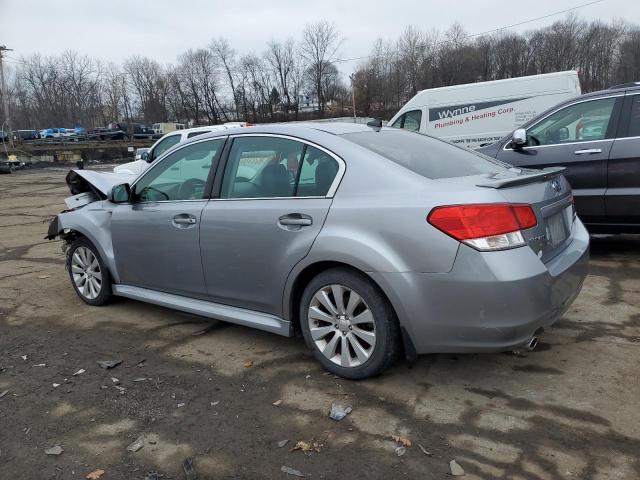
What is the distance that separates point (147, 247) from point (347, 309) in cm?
200

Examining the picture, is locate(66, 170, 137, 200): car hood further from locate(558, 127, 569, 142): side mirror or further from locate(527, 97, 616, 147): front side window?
locate(558, 127, 569, 142): side mirror

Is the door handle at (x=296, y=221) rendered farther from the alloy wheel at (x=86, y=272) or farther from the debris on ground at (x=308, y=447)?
the alloy wheel at (x=86, y=272)

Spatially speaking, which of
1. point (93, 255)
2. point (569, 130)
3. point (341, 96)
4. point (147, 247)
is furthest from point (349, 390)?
point (341, 96)

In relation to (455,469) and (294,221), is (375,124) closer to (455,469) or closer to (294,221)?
(294,221)

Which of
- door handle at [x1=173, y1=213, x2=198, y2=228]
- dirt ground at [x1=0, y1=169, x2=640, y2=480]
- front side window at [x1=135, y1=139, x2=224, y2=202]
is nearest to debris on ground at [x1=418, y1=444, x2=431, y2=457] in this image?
dirt ground at [x1=0, y1=169, x2=640, y2=480]

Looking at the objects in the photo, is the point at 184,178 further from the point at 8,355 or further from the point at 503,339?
the point at 503,339

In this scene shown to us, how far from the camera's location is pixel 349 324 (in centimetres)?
332

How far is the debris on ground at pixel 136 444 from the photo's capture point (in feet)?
9.30

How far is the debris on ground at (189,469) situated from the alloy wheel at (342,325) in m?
1.10

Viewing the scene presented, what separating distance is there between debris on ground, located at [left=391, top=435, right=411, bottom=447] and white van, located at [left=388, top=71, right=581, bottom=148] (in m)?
10.4

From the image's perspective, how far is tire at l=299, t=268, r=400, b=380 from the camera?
3172 mm

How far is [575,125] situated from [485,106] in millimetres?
7662

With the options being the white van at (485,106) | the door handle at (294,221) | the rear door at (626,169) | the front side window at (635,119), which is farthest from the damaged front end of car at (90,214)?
the white van at (485,106)

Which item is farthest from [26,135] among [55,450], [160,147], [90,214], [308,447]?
[308,447]
